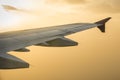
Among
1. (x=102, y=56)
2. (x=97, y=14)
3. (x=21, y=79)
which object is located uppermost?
(x=97, y=14)

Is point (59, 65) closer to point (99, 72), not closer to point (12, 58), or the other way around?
point (99, 72)

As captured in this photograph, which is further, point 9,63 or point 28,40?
point 28,40

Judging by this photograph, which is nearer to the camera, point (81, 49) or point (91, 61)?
point (91, 61)

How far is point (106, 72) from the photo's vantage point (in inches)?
66.3

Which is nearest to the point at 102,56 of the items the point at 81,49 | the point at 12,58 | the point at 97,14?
the point at 81,49

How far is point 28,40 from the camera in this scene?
0.80m

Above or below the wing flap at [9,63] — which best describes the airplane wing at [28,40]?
above

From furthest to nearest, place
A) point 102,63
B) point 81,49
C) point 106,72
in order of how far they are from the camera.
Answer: point 81,49 → point 102,63 → point 106,72

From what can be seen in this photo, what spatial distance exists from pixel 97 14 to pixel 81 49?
1.42ft

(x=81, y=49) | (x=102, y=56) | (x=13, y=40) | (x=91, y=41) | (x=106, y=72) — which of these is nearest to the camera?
(x=13, y=40)

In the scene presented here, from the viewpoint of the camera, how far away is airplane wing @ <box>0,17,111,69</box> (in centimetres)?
57

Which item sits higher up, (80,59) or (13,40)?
(13,40)

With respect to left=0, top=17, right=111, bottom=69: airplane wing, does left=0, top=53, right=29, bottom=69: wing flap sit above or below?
below

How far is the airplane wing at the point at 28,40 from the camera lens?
1.88 ft
